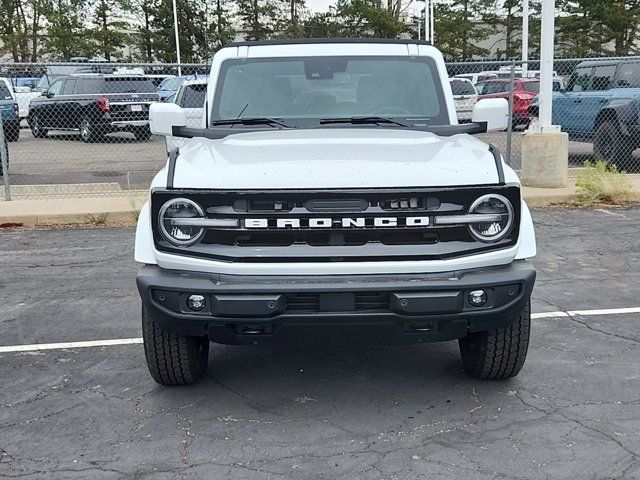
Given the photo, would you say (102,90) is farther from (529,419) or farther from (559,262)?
(529,419)

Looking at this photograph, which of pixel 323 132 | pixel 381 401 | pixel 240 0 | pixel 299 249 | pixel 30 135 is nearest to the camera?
pixel 299 249

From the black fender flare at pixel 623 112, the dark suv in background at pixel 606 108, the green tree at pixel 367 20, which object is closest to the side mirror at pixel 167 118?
the dark suv in background at pixel 606 108

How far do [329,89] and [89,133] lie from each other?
14178mm

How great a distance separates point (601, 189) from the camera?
1031 cm

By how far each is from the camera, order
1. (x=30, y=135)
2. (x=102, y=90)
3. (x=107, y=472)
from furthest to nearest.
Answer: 1. (x=30, y=135)
2. (x=102, y=90)
3. (x=107, y=472)

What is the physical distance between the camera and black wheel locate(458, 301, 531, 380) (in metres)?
3.95

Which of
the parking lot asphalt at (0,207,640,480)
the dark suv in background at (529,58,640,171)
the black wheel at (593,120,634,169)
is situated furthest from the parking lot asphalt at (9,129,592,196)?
the parking lot asphalt at (0,207,640,480)

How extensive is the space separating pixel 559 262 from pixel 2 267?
17.8ft

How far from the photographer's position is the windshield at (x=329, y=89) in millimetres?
4863

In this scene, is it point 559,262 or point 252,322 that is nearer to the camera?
point 252,322

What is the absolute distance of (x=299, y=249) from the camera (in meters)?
3.51

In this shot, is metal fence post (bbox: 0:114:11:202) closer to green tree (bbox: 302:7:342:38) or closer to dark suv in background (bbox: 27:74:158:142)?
dark suv in background (bbox: 27:74:158:142)

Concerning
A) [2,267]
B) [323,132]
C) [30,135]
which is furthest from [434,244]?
[30,135]

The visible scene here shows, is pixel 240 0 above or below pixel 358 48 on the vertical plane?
above
